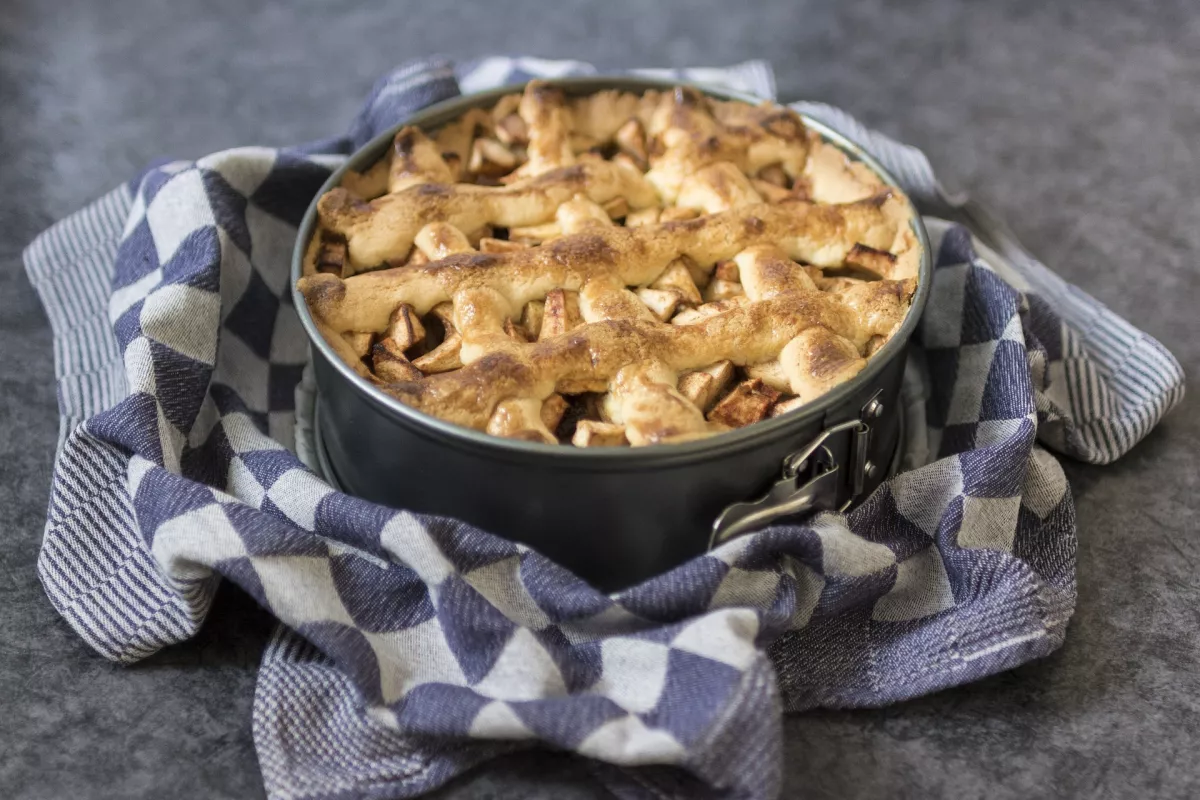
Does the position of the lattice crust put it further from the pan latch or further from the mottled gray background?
the mottled gray background

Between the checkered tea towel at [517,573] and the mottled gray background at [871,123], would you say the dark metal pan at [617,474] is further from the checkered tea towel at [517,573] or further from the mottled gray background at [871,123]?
the mottled gray background at [871,123]

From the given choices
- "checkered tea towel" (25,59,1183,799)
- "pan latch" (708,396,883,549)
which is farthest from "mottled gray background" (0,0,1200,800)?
"pan latch" (708,396,883,549)

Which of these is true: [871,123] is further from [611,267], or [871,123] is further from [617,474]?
[617,474]

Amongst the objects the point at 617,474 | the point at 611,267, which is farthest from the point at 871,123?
the point at 617,474

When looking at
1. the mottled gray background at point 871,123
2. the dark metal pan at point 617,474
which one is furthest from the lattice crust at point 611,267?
the mottled gray background at point 871,123

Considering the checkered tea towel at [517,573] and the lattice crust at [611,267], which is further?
the lattice crust at [611,267]

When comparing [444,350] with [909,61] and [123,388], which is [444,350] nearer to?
[123,388]
